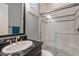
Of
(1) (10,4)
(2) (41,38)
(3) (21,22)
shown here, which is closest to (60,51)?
(2) (41,38)

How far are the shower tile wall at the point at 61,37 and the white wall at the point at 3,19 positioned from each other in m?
0.59

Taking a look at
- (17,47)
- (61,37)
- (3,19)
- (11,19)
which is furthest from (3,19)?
(61,37)

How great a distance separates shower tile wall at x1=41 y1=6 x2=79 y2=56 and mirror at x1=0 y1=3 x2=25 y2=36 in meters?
0.38

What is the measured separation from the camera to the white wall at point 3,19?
4.11ft

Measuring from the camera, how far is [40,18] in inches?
66.6

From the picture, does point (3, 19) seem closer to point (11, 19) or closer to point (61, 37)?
point (11, 19)

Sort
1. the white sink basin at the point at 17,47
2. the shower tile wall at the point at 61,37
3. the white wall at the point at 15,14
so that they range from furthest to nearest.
Result: the shower tile wall at the point at 61,37 < the white wall at the point at 15,14 < the white sink basin at the point at 17,47

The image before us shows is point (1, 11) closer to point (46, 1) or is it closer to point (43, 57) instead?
point (46, 1)

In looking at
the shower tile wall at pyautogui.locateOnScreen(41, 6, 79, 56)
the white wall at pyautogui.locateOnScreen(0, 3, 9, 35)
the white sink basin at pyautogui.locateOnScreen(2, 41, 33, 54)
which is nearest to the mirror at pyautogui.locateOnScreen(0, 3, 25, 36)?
the white wall at pyautogui.locateOnScreen(0, 3, 9, 35)

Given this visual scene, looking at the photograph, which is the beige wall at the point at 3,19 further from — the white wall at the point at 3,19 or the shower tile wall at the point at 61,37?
the shower tile wall at the point at 61,37

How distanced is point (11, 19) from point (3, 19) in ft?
0.49

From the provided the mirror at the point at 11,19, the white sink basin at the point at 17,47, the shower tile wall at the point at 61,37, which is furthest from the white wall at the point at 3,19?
the shower tile wall at the point at 61,37

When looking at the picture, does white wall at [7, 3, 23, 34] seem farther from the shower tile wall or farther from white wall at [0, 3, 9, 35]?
the shower tile wall

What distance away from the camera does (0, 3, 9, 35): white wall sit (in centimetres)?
125
